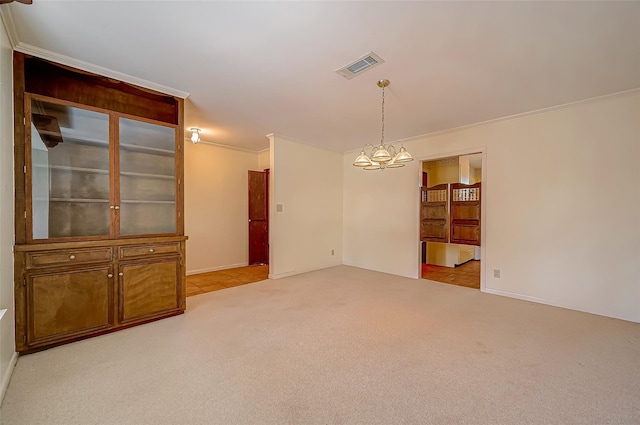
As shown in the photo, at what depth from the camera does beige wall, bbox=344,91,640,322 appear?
309 centimetres

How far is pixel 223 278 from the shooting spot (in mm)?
4918

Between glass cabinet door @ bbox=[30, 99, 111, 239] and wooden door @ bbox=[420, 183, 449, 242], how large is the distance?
4.57 metres

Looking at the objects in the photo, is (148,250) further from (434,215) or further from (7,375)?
(434,215)

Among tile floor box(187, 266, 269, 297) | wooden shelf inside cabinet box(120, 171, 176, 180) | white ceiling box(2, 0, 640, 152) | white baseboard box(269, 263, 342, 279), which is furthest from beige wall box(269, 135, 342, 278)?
wooden shelf inside cabinet box(120, 171, 176, 180)

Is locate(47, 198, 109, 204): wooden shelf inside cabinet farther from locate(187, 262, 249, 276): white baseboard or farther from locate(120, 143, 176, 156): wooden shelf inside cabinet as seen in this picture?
locate(187, 262, 249, 276): white baseboard

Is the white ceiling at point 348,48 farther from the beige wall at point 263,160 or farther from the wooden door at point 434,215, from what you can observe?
the beige wall at point 263,160

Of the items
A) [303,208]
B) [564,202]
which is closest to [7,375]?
[303,208]

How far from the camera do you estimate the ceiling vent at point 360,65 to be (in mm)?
2359

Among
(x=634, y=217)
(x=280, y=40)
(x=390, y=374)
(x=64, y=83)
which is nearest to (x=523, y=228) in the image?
(x=634, y=217)

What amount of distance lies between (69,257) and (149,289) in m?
0.76

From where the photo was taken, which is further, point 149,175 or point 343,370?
point 149,175

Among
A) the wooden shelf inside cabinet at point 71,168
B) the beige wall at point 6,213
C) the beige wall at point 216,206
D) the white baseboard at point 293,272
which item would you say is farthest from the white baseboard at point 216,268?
the beige wall at point 6,213

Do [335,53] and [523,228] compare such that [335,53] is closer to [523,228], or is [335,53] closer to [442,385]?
[442,385]

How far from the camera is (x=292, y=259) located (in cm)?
516
